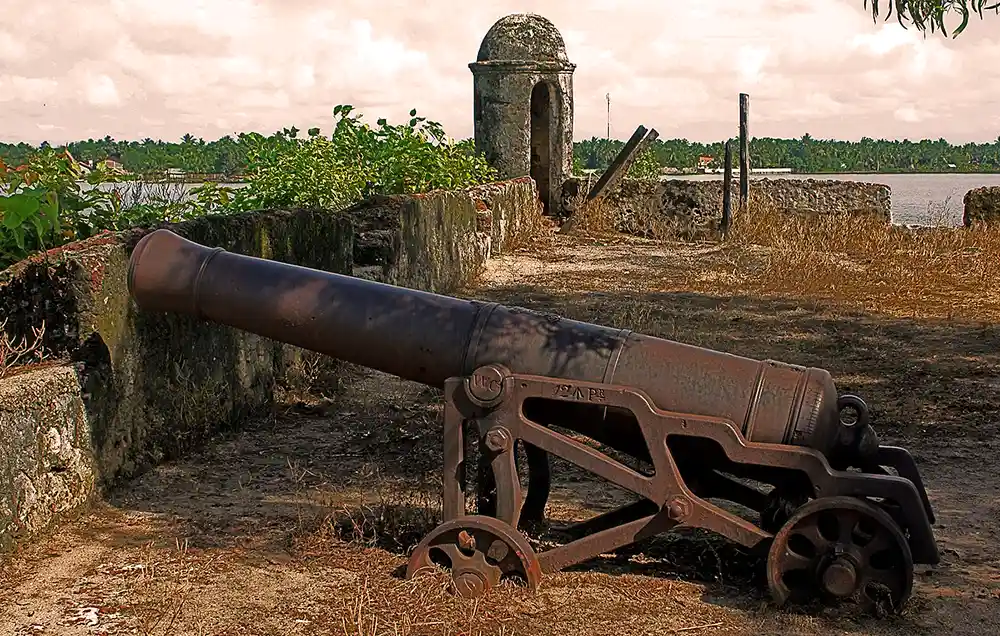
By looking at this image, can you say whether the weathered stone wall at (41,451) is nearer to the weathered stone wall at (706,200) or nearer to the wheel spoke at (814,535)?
the wheel spoke at (814,535)

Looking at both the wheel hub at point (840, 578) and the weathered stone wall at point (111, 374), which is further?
the weathered stone wall at point (111, 374)

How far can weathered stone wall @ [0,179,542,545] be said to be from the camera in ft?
15.2

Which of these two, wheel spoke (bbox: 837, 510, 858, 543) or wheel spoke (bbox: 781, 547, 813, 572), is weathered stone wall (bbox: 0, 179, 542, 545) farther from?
wheel spoke (bbox: 837, 510, 858, 543)

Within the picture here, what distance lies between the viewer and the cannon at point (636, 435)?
159 inches

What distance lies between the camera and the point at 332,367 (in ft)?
25.8

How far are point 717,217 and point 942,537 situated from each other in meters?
13.7

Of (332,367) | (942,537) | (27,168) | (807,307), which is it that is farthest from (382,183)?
(942,537)

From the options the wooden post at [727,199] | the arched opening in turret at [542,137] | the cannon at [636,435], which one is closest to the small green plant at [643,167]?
the arched opening in turret at [542,137]

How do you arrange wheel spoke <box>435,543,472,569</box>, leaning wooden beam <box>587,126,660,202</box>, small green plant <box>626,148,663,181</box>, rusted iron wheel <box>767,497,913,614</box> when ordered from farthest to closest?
1. small green plant <box>626,148,663,181</box>
2. leaning wooden beam <box>587,126,660,202</box>
3. wheel spoke <box>435,543,472,569</box>
4. rusted iron wheel <box>767,497,913,614</box>

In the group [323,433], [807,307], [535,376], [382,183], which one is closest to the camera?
[535,376]

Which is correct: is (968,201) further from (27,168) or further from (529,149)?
(27,168)

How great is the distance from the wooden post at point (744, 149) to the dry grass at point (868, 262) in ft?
0.74

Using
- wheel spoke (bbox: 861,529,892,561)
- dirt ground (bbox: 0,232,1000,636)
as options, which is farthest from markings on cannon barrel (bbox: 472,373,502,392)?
wheel spoke (bbox: 861,529,892,561)

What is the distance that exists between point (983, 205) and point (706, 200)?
3921 mm
